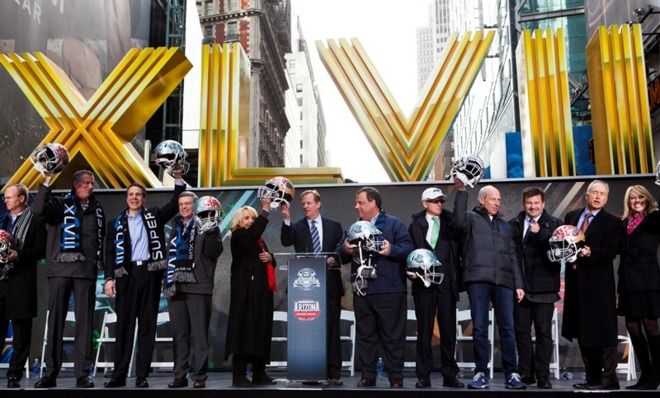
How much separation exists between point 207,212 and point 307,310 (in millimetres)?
1343

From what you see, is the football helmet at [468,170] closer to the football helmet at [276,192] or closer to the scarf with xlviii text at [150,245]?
the football helmet at [276,192]

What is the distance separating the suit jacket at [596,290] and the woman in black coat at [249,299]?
2.88 metres

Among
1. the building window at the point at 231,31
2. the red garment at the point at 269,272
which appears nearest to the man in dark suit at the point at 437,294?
the red garment at the point at 269,272

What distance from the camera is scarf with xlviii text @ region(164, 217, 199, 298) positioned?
6711mm

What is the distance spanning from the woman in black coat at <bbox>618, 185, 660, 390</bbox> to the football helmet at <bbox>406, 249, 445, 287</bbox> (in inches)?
66.3

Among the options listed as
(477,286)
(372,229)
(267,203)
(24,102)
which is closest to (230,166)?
(267,203)

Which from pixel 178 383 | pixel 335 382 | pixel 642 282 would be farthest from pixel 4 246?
pixel 642 282

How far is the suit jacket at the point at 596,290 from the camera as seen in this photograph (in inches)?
247

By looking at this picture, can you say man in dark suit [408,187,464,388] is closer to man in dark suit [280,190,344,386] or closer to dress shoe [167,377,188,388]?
man in dark suit [280,190,344,386]

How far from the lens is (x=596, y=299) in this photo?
6379 millimetres

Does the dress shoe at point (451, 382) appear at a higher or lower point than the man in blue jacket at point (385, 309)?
lower

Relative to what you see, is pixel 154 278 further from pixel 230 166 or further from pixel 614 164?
pixel 614 164

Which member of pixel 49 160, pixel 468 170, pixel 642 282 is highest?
pixel 49 160

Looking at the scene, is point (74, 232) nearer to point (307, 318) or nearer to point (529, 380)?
point (307, 318)
